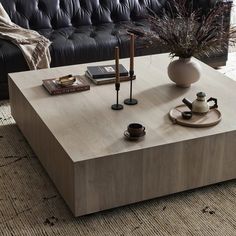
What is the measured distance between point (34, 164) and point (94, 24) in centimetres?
187

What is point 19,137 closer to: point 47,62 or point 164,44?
point 47,62

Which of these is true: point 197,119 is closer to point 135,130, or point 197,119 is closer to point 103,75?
point 135,130

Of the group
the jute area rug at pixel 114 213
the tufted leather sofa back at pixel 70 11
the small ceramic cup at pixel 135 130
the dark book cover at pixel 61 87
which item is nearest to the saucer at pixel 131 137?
the small ceramic cup at pixel 135 130

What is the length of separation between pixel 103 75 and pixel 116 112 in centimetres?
44

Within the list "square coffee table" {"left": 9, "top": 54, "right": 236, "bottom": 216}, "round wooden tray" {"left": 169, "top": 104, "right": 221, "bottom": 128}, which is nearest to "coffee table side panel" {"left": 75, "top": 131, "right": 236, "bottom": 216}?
"square coffee table" {"left": 9, "top": 54, "right": 236, "bottom": 216}

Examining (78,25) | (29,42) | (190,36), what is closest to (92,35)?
(78,25)

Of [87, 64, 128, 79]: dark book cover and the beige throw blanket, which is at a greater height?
[87, 64, 128, 79]: dark book cover

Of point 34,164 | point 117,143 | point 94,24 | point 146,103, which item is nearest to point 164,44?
point 146,103

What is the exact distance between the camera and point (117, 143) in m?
2.78

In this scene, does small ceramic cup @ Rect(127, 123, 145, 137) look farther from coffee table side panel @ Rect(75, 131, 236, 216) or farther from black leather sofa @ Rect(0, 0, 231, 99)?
black leather sofa @ Rect(0, 0, 231, 99)

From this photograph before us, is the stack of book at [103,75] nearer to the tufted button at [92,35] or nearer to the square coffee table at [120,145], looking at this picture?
the square coffee table at [120,145]

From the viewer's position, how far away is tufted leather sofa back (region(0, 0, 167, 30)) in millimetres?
4559

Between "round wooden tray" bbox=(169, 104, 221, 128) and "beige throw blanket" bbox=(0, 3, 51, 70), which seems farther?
"beige throw blanket" bbox=(0, 3, 51, 70)

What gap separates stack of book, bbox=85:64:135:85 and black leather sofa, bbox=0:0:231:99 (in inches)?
27.9
